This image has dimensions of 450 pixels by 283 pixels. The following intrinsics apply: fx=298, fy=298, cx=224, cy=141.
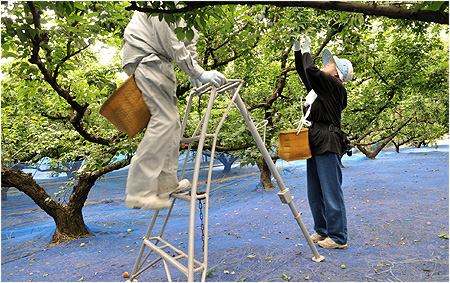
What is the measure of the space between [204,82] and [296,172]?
8.67m

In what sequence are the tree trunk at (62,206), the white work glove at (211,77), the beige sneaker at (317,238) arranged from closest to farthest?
the white work glove at (211,77)
the beige sneaker at (317,238)
the tree trunk at (62,206)

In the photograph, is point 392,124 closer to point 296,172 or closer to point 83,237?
point 296,172

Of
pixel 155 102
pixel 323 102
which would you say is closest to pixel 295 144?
pixel 323 102

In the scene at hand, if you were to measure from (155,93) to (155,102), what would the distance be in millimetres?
63

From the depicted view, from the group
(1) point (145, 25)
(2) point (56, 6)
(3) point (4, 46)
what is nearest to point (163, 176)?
(1) point (145, 25)

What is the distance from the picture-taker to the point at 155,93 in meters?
1.94

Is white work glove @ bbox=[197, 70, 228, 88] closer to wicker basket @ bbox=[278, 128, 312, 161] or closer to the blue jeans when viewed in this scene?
wicker basket @ bbox=[278, 128, 312, 161]

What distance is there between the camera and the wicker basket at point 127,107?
1.87m

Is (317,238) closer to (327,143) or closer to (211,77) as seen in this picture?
(327,143)

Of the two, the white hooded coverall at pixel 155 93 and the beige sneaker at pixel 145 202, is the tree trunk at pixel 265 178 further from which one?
the beige sneaker at pixel 145 202

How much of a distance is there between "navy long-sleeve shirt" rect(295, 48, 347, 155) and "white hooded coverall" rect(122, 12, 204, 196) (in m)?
1.34

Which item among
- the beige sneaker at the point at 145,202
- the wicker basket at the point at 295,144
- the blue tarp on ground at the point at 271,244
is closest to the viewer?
the beige sneaker at the point at 145,202

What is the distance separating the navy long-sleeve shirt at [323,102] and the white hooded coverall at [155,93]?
1.34 meters

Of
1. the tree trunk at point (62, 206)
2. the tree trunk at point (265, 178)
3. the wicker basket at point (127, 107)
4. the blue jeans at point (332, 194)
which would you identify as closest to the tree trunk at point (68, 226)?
the tree trunk at point (62, 206)
